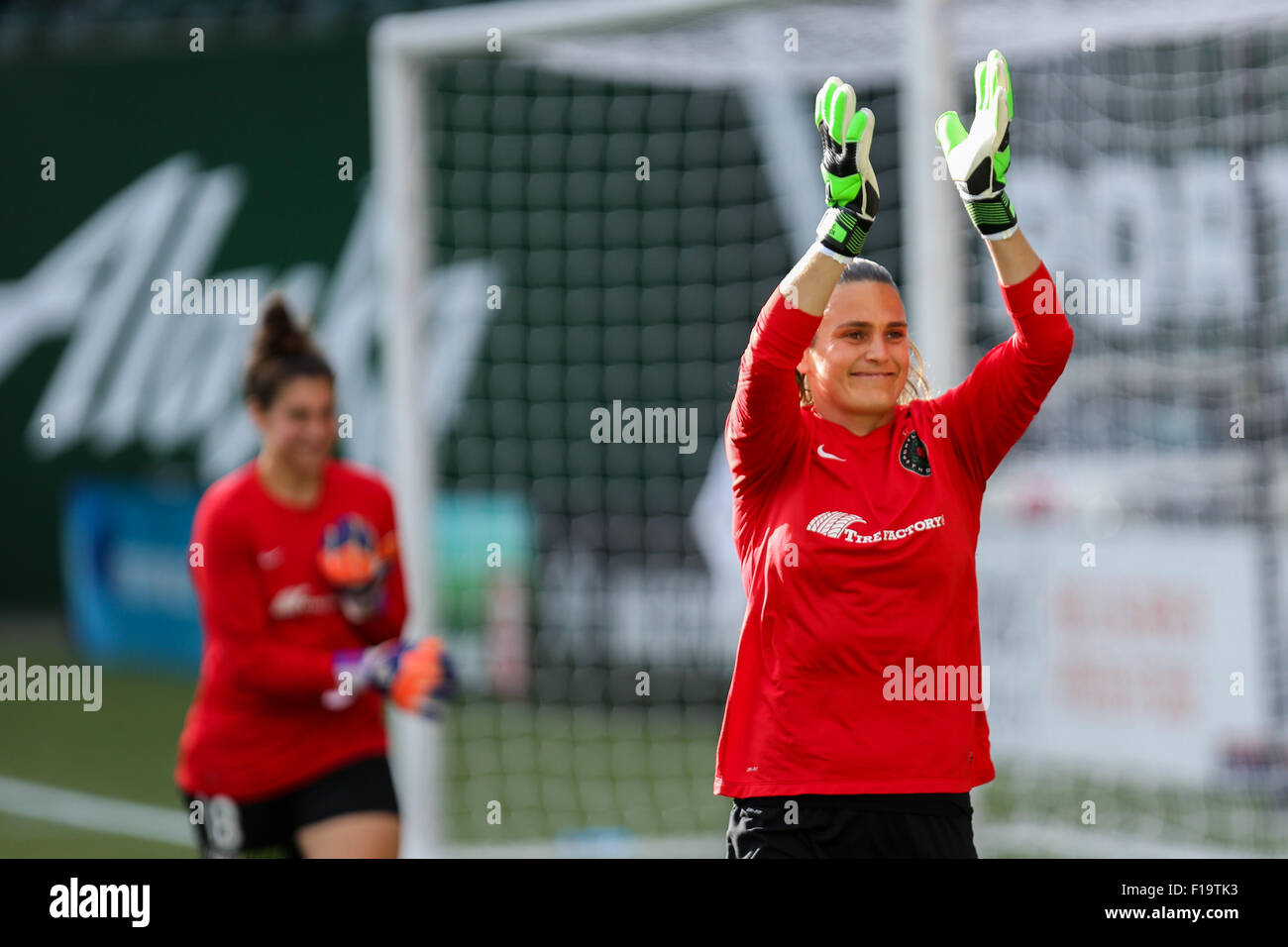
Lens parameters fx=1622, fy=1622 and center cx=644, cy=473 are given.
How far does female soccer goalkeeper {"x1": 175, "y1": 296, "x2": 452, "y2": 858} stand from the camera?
13.6 ft

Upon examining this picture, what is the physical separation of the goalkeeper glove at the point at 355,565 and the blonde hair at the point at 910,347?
1.27 metres

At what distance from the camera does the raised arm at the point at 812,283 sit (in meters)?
2.89

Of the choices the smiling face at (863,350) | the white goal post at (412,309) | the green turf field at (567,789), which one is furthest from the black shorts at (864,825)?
the white goal post at (412,309)

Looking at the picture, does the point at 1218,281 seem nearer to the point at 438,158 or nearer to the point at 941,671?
the point at 438,158

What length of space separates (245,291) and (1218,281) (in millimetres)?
6797

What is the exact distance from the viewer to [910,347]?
3234 millimetres

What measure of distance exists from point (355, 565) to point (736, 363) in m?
5.05

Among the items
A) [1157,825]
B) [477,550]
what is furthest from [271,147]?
[1157,825]

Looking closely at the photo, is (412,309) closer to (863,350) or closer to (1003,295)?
(863,350)

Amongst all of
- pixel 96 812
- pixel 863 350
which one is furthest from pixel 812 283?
pixel 96 812

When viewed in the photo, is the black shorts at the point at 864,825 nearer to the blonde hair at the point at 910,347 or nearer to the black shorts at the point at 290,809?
the blonde hair at the point at 910,347

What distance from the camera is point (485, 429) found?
990cm

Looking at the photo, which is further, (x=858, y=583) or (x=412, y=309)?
(x=412, y=309)
